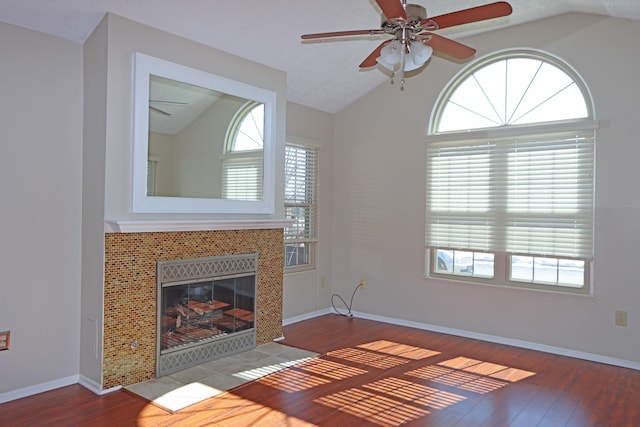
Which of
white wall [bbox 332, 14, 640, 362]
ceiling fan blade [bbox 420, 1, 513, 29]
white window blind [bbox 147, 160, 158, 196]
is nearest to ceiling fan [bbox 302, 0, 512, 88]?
ceiling fan blade [bbox 420, 1, 513, 29]

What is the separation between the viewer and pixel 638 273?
12.6ft

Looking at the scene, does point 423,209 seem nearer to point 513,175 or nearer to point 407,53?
point 513,175

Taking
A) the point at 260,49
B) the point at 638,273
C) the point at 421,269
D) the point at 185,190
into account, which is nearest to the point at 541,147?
the point at 638,273

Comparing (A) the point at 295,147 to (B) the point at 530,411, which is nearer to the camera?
(B) the point at 530,411

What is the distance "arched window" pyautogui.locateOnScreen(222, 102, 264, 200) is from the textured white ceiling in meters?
0.54

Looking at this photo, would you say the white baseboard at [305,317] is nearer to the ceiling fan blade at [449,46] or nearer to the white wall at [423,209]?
the white wall at [423,209]

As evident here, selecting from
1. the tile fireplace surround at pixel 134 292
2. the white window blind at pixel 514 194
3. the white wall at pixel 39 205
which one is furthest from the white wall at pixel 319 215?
the white wall at pixel 39 205

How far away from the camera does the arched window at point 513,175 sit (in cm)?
416

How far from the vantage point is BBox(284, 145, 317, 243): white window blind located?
530 centimetres

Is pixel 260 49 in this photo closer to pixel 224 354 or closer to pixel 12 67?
pixel 12 67

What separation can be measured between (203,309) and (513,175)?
10.5 feet

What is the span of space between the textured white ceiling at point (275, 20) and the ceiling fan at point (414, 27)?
1.23 ft

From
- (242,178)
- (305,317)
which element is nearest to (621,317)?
(305,317)

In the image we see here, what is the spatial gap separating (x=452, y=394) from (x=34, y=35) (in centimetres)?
393
